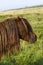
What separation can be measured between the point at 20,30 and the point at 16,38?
314 millimetres

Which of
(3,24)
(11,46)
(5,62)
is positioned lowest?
(5,62)

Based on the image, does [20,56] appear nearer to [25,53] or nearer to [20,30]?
[25,53]

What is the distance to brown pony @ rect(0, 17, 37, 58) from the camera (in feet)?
26.6

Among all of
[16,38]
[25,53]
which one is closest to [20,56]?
[25,53]

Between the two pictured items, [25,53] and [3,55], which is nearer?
[3,55]

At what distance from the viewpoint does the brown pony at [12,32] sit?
812cm

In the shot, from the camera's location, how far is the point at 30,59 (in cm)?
970

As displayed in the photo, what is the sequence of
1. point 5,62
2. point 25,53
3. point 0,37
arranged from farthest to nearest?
point 25,53 < point 5,62 < point 0,37

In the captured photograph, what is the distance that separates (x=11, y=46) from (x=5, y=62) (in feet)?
3.94

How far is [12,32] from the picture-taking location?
8266 millimetres

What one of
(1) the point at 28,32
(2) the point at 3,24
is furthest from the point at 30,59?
(2) the point at 3,24

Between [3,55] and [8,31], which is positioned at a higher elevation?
[8,31]

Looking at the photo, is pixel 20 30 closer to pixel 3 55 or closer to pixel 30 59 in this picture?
pixel 3 55

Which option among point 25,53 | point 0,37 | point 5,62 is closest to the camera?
point 0,37
